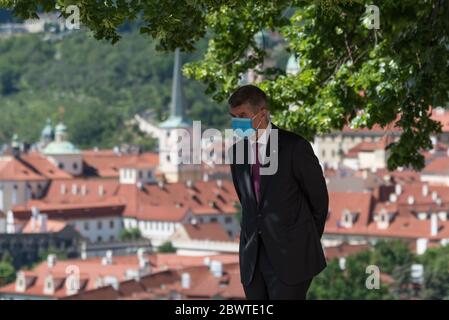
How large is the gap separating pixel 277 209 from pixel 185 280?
7238 cm

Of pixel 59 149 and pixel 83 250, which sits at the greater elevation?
pixel 59 149

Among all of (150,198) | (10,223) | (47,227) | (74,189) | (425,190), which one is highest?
(425,190)

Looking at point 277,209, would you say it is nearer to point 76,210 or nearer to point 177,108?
point 76,210

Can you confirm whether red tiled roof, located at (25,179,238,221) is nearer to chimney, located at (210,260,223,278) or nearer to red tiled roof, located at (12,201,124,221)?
red tiled roof, located at (12,201,124,221)

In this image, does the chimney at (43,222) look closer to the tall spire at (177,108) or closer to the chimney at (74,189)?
the chimney at (74,189)

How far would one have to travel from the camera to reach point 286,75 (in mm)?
16156

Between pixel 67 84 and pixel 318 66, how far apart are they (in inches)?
6640

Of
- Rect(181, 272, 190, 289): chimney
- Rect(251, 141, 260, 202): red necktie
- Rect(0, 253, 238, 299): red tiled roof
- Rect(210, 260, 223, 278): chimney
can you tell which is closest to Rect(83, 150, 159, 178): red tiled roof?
Rect(0, 253, 238, 299): red tiled roof

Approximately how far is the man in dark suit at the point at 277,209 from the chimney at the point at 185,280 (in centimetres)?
6956

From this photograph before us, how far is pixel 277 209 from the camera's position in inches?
326

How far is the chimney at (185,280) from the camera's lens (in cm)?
7826

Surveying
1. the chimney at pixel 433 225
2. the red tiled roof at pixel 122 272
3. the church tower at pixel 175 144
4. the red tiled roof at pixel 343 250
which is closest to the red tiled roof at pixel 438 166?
the chimney at pixel 433 225

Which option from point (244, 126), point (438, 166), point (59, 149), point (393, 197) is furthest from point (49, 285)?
point (244, 126)
